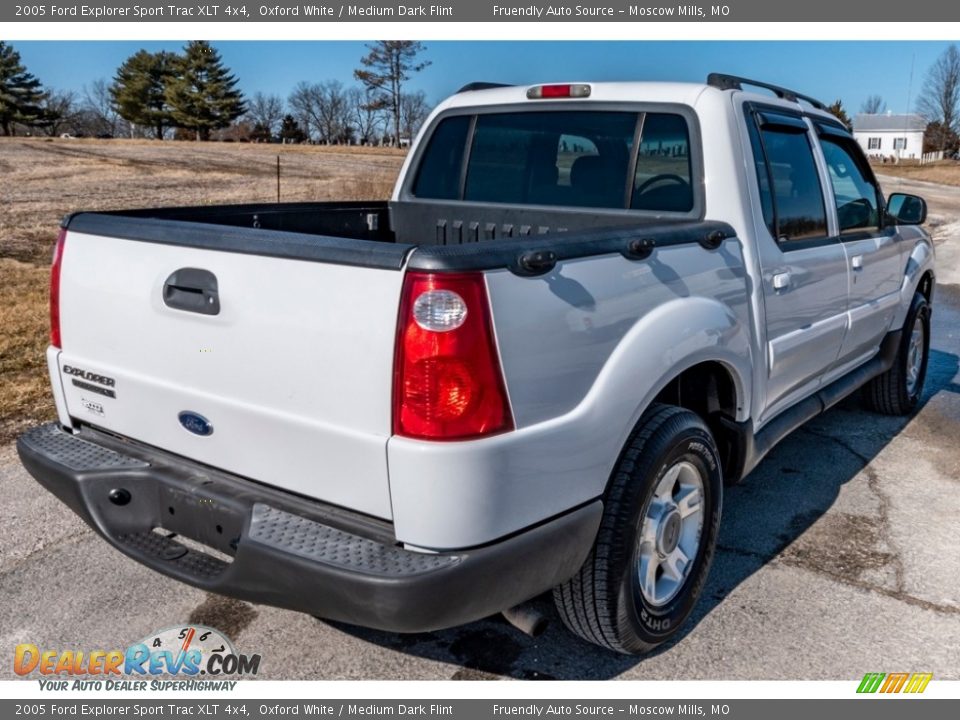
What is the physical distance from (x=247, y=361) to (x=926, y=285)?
537 centimetres

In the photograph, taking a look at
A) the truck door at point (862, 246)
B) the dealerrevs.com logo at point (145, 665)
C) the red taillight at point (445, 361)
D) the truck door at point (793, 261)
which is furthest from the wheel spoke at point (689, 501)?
the truck door at point (862, 246)

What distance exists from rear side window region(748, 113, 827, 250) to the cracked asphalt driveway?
1.41 meters

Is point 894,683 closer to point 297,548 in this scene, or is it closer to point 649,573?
point 649,573

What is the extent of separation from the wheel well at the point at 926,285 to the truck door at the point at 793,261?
76.0 inches

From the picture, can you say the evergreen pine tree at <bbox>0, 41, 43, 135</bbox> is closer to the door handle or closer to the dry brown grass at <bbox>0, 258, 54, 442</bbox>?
the dry brown grass at <bbox>0, 258, 54, 442</bbox>

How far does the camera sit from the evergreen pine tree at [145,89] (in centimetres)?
7950

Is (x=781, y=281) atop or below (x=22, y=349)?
atop

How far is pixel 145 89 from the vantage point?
7962cm

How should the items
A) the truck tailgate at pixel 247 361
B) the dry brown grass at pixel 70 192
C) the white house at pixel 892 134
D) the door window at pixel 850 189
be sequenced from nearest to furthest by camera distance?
the truck tailgate at pixel 247 361
the door window at pixel 850 189
the dry brown grass at pixel 70 192
the white house at pixel 892 134

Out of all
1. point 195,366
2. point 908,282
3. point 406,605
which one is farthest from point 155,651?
point 908,282

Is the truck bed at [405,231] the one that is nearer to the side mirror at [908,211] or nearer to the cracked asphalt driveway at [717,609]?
the cracked asphalt driveway at [717,609]

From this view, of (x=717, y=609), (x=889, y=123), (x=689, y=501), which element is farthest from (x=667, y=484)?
Result: (x=889, y=123)

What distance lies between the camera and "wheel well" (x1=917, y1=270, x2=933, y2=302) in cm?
605

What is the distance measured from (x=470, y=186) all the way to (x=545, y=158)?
485 mm
